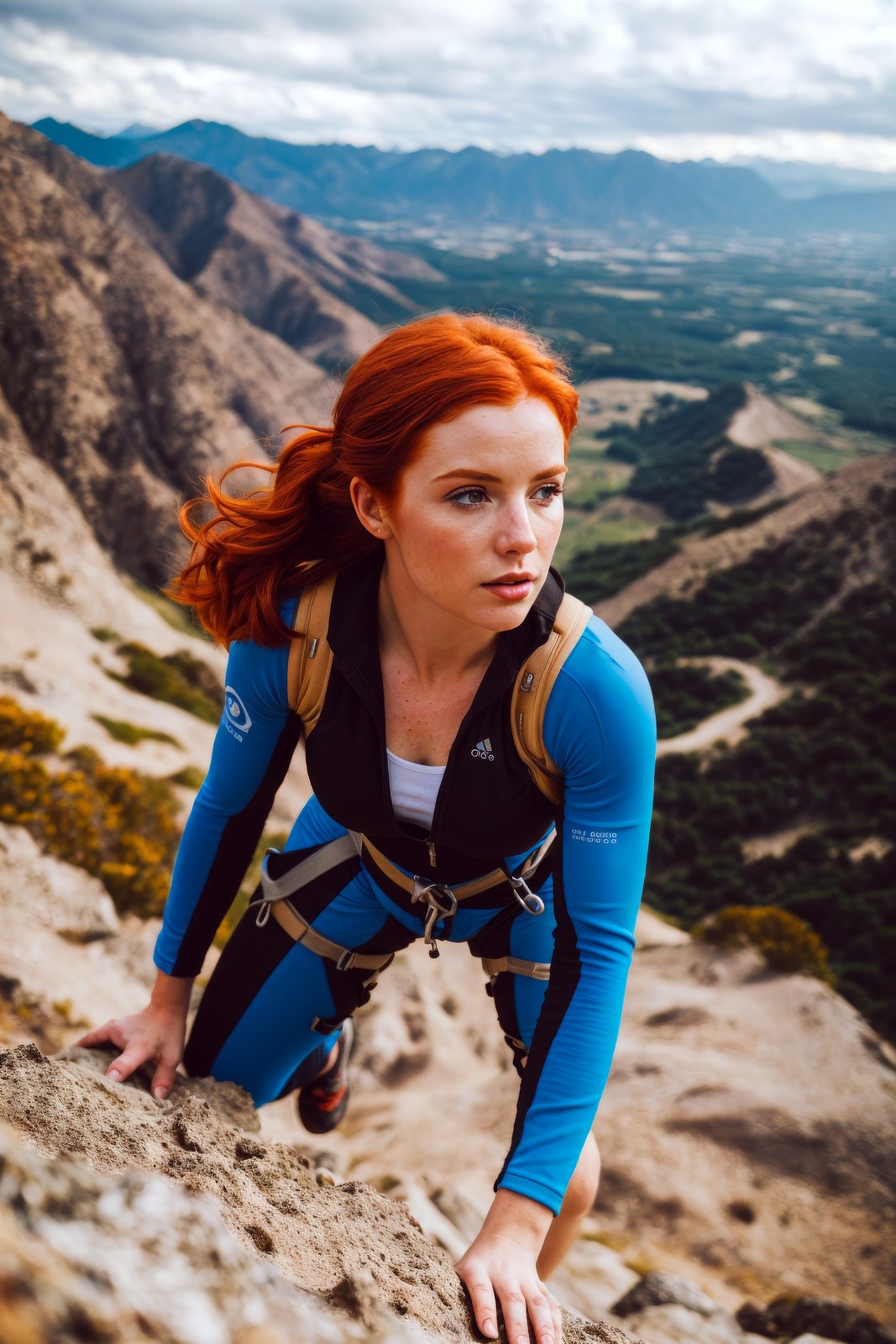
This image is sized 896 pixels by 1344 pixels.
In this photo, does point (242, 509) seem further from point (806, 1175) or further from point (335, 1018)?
point (806, 1175)

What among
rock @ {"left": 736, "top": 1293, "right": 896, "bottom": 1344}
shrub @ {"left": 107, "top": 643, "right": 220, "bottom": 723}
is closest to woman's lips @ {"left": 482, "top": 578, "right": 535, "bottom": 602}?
rock @ {"left": 736, "top": 1293, "right": 896, "bottom": 1344}

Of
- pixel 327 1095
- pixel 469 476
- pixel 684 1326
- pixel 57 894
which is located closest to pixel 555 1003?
pixel 469 476

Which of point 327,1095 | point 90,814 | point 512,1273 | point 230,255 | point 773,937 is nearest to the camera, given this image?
point 512,1273

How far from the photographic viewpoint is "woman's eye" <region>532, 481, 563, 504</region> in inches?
106

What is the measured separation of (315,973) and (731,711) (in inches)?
1630

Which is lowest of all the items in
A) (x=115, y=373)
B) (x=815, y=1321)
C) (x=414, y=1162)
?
(x=414, y=1162)

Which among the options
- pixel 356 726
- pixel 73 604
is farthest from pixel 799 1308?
pixel 73 604

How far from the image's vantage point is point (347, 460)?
2.77 metres

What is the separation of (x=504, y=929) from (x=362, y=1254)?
1212 mm

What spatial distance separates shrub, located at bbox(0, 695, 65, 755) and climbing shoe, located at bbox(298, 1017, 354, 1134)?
9392 millimetres

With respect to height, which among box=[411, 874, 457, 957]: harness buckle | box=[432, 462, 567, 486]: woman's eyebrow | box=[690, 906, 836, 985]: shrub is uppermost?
box=[432, 462, 567, 486]: woman's eyebrow

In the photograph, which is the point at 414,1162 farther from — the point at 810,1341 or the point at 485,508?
the point at 485,508

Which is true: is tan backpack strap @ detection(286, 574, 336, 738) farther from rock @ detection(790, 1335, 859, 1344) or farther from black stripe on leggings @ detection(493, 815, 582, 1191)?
rock @ detection(790, 1335, 859, 1344)

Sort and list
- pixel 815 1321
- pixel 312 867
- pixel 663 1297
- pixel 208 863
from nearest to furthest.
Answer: pixel 208 863 < pixel 312 867 < pixel 663 1297 < pixel 815 1321
